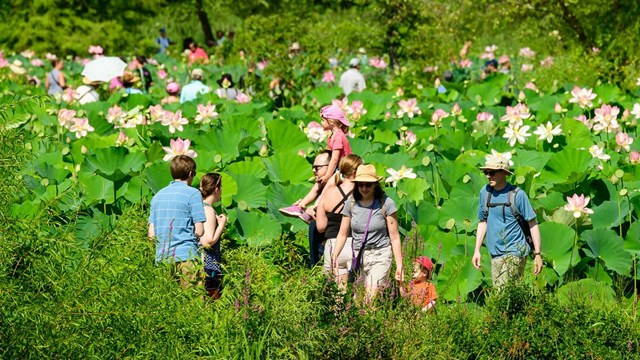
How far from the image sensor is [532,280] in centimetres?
619

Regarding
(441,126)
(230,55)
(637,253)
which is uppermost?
(637,253)

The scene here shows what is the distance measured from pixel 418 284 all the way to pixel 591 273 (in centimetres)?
148

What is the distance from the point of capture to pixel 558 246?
7184mm

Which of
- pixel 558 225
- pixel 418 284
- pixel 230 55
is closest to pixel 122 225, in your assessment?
pixel 418 284

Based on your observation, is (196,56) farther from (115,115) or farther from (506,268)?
(506,268)

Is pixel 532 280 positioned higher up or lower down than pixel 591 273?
higher up

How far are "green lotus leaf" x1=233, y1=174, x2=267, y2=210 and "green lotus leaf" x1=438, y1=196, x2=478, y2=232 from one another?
1.22 meters

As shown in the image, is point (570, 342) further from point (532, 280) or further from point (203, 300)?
point (203, 300)

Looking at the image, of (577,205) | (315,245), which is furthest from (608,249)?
(315,245)

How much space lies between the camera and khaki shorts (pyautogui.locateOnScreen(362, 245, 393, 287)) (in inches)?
243

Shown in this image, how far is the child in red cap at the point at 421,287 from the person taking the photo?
595 centimetres

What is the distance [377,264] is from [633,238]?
1.99m

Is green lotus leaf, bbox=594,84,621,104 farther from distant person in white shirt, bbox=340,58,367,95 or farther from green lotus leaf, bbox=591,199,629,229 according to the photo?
green lotus leaf, bbox=591,199,629,229

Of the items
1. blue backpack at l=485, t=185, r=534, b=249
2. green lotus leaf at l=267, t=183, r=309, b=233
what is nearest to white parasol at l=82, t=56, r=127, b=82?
green lotus leaf at l=267, t=183, r=309, b=233
